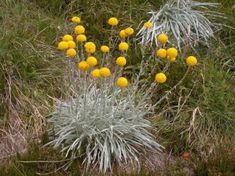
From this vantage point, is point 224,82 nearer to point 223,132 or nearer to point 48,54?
point 223,132

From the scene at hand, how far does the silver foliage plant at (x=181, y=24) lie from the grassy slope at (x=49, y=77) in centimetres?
16

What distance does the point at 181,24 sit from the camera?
5059mm

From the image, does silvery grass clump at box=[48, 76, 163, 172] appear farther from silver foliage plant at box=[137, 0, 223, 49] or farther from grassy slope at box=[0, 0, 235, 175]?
silver foliage plant at box=[137, 0, 223, 49]

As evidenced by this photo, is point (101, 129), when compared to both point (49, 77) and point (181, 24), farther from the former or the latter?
point (181, 24)

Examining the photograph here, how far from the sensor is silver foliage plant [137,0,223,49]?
498 centimetres

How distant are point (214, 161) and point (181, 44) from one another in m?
1.45

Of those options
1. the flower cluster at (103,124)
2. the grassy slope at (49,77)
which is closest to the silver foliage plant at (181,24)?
the grassy slope at (49,77)

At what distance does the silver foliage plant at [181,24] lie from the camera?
4984mm

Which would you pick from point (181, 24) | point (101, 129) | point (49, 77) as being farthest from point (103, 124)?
point (181, 24)

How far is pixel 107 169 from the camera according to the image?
12.7ft

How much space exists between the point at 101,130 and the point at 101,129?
0.01 meters

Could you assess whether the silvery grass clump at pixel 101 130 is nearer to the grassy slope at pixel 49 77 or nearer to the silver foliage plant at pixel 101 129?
the silver foliage plant at pixel 101 129

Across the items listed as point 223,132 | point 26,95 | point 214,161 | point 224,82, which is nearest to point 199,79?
point 224,82

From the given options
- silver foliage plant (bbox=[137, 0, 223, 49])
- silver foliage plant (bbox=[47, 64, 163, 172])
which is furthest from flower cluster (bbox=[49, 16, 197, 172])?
silver foliage plant (bbox=[137, 0, 223, 49])
